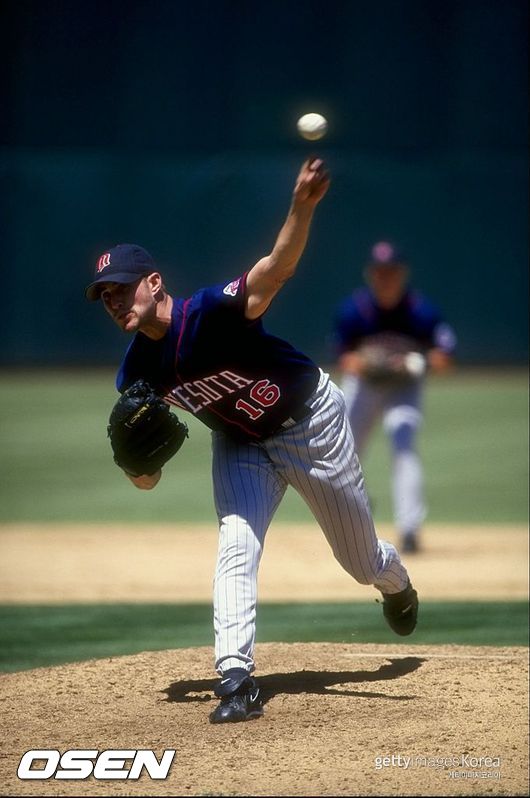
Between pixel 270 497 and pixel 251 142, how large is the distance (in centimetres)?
1169

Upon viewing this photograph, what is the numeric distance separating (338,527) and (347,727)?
26.6 inches

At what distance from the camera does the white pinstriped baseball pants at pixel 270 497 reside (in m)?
3.93

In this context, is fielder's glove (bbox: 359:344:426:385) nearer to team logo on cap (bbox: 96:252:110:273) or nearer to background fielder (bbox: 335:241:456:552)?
background fielder (bbox: 335:241:456:552)

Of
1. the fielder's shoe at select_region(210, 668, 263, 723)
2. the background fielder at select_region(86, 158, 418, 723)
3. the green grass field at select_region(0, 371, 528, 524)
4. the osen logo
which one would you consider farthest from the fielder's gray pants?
the osen logo

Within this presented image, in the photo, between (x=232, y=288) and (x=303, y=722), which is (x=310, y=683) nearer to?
(x=303, y=722)

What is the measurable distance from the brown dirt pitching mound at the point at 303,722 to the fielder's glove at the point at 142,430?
0.82 meters

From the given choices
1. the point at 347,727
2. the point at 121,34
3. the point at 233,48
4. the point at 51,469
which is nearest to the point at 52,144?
the point at 121,34

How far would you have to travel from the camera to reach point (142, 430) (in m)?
4.10

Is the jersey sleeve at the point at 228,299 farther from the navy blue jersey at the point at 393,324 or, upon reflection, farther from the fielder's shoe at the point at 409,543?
the navy blue jersey at the point at 393,324

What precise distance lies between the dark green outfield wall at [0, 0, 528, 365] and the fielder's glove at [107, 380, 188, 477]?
1133 centimetres

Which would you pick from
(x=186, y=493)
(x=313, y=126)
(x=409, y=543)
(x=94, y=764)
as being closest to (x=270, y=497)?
(x=94, y=764)

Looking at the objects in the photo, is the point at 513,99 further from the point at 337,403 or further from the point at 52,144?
the point at 337,403

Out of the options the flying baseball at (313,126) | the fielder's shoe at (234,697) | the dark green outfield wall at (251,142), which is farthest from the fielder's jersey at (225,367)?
the dark green outfield wall at (251,142)

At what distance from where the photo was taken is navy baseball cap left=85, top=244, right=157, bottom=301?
3.89 meters
